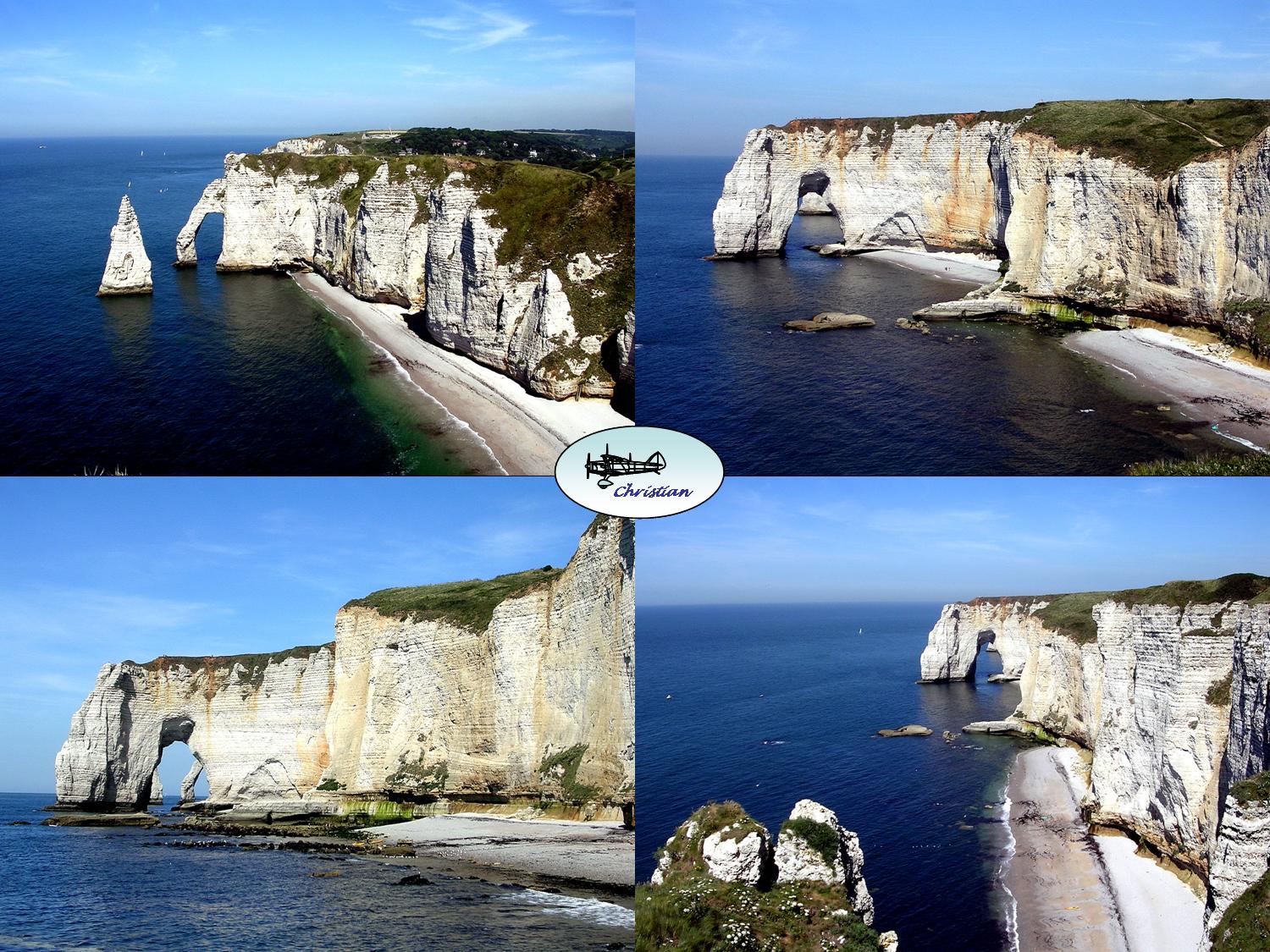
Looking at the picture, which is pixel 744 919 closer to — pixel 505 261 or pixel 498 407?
pixel 498 407

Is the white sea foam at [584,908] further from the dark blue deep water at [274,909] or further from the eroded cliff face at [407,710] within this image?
the eroded cliff face at [407,710]

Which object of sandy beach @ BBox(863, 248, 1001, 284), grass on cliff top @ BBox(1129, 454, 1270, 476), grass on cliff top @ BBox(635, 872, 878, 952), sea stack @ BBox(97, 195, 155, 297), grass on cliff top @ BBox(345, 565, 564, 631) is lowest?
grass on cliff top @ BBox(635, 872, 878, 952)

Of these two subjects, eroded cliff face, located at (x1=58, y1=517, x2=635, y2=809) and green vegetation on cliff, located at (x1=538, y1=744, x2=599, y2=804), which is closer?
eroded cliff face, located at (x1=58, y1=517, x2=635, y2=809)

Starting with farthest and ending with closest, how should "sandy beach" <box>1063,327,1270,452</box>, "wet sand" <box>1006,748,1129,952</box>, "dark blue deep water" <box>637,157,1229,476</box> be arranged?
1. "sandy beach" <box>1063,327,1270,452</box>
2. "dark blue deep water" <box>637,157,1229,476</box>
3. "wet sand" <box>1006,748,1129,952</box>

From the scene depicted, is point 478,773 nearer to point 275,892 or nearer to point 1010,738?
point 275,892

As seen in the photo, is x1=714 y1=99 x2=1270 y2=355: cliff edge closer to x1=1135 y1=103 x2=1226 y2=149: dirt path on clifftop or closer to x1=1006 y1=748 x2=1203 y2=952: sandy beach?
x1=1135 y1=103 x2=1226 y2=149: dirt path on clifftop

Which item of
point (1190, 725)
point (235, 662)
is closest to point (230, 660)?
point (235, 662)

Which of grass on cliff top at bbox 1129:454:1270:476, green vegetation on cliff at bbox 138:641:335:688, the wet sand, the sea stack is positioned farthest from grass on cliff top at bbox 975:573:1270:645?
the sea stack
